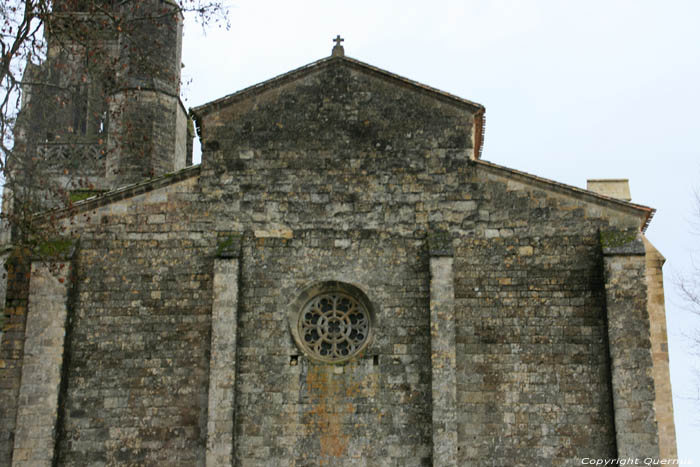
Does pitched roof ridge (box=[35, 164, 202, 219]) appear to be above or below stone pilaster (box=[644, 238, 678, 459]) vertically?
above

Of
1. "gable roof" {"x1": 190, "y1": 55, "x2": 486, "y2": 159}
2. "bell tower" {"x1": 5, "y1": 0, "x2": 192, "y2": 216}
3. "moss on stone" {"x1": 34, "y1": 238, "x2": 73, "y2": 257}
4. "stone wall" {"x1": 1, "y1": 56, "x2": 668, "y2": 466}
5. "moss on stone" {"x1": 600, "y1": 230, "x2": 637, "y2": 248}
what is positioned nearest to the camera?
"stone wall" {"x1": 1, "y1": 56, "x2": 668, "y2": 466}

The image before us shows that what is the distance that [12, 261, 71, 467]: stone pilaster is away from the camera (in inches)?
529

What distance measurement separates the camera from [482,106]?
49.2 feet

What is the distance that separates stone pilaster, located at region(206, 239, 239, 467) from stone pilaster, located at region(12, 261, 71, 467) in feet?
7.87

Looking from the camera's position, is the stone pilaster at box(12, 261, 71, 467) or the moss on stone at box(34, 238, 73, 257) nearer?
the stone pilaster at box(12, 261, 71, 467)

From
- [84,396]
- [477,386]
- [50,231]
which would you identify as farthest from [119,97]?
[477,386]

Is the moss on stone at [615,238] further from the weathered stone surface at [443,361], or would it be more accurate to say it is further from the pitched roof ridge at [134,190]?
the pitched roof ridge at [134,190]

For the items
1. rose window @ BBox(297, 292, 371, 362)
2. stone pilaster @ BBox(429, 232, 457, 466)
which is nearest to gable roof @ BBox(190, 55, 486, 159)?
stone pilaster @ BBox(429, 232, 457, 466)

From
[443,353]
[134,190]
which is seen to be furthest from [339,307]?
[134,190]

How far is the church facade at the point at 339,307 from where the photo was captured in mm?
13508

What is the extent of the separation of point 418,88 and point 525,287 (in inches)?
152

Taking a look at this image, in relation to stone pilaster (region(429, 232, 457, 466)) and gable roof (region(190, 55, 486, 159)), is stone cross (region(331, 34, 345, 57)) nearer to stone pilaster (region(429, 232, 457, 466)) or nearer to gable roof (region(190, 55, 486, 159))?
gable roof (region(190, 55, 486, 159))

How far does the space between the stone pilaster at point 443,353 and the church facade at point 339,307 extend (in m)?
0.03

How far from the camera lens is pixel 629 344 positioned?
13500 millimetres
